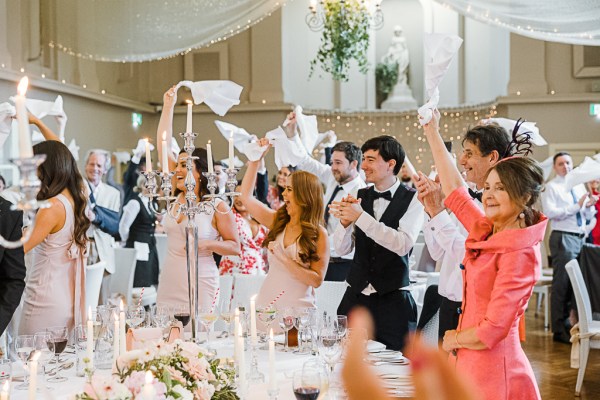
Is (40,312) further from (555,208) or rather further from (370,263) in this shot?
(555,208)

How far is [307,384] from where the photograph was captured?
64.5 inches

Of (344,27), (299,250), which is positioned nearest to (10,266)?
(299,250)

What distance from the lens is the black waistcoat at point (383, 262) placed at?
11.4ft

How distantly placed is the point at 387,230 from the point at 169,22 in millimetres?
2368

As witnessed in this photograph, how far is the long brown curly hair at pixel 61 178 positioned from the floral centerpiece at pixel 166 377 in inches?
60.8

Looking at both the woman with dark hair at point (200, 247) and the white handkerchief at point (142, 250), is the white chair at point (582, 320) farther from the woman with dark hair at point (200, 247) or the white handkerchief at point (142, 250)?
the white handkerchief at point (142, 250)

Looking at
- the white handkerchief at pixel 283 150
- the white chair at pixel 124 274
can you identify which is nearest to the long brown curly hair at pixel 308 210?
the white handkerchief at pixel 283 150

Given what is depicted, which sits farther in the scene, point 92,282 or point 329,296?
point 92,282

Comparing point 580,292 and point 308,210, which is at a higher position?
point 308,210

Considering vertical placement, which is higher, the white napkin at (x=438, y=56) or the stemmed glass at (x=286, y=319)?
the white napkin at (x=438, y=56)

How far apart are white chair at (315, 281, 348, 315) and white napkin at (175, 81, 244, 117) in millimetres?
1167

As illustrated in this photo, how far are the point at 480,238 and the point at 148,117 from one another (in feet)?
33.6

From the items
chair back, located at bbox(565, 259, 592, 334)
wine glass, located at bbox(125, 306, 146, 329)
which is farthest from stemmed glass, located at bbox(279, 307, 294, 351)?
chair back, located at bbox(565, 259, 592, 334)

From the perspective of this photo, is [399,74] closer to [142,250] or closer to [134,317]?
[142,250]
